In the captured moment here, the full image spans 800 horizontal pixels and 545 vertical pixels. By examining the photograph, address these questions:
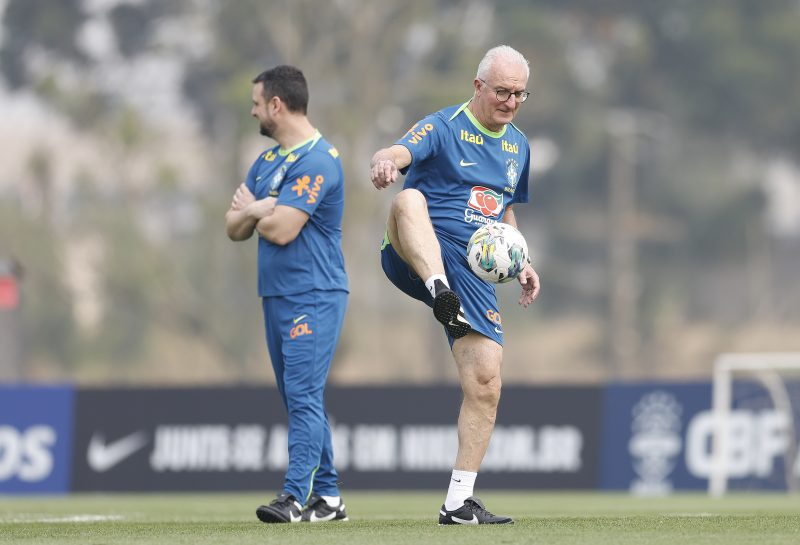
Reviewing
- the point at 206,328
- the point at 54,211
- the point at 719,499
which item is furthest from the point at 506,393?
the point at 54,211

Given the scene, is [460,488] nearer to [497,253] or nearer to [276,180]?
[497,253]

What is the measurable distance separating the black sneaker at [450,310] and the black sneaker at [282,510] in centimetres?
126

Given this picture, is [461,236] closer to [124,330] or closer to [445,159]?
[445,159]

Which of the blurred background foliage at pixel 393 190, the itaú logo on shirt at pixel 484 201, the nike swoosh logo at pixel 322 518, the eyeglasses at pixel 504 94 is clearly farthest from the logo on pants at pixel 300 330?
the blurred background foliage at pixel 393 190

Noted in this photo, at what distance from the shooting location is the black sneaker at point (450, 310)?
7656 mm

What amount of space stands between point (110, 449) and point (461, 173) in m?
10.2

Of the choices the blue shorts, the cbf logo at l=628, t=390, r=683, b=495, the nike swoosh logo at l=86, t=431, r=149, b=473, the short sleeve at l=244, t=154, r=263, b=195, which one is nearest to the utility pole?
the cbf logo at l=628, t=390, r=683, b=495

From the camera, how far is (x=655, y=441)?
17.8 meters

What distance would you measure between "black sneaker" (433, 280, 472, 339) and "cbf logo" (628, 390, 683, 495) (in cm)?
1013

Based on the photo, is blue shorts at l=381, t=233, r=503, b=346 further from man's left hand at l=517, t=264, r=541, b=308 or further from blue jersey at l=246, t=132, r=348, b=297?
blue jersey at l=246, t=132, r=348, b=297

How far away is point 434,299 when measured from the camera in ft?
25.3

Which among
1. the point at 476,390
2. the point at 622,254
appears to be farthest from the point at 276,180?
the point at 622,254

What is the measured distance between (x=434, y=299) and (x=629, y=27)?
4408 centimetres

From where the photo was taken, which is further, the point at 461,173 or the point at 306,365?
the point at 306,365
